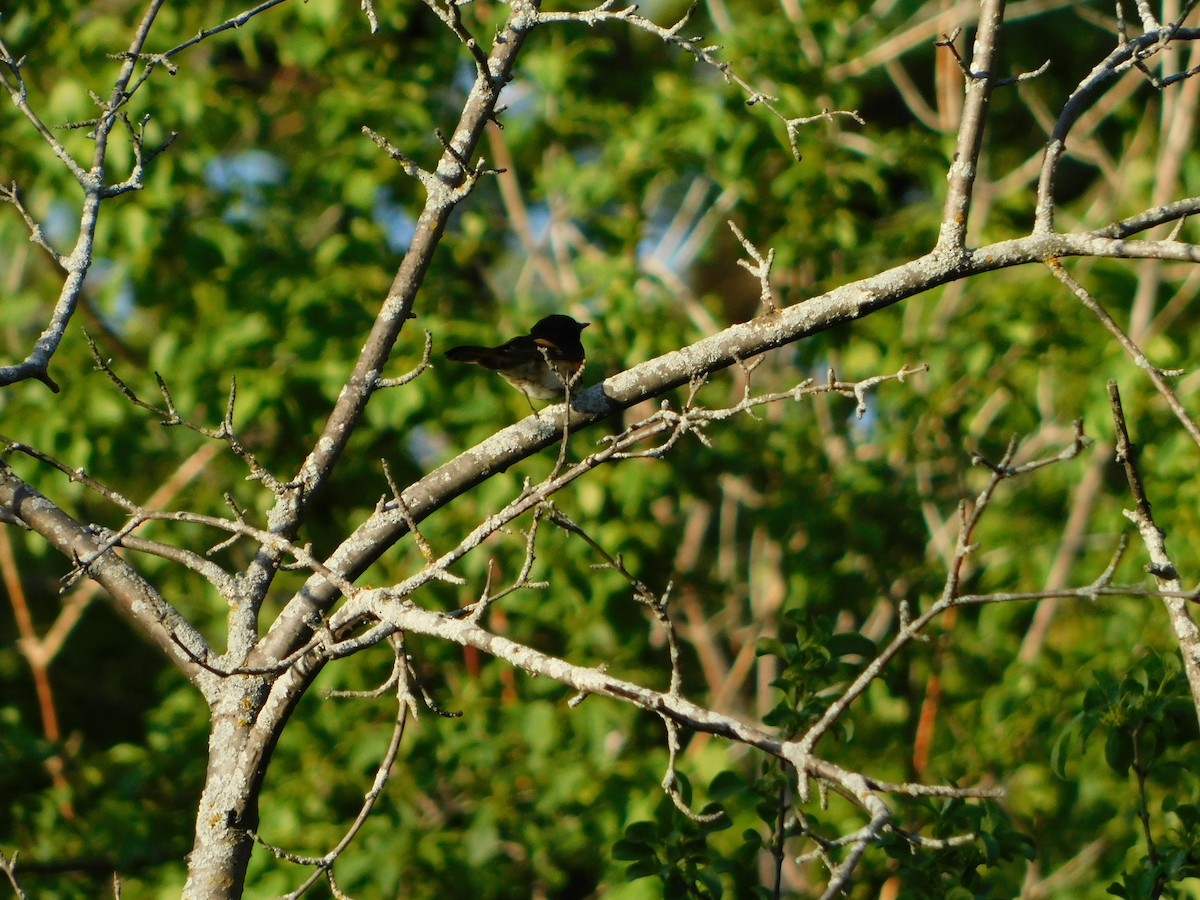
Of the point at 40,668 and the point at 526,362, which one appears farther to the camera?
the point at 40,668

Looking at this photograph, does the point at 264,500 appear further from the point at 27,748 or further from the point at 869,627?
the point at 869,627

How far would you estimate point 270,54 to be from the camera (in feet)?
25.4

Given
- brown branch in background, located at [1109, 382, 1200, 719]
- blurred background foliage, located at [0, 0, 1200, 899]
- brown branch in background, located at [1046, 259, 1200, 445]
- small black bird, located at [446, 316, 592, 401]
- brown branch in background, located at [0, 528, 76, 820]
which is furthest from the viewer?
brown branch in background, located at [0, 528, 76, 820]

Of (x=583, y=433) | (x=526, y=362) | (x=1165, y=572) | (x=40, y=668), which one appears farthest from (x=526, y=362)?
(x=40, y=668)

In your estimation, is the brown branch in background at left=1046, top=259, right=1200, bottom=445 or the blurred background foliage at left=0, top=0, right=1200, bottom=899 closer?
the brown branch in background at left=1046, top=259, right=1200, bottom=445

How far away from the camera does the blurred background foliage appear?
5.22 metres

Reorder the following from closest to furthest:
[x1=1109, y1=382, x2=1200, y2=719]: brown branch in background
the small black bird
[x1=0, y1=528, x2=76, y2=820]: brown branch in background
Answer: [x1=1109, y1=382, x2=1200, y2=719]: brown branch in background → the small black bird → [x1=0, y1=528, x2=76, y2=820]: brown branch in background

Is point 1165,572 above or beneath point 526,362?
beneath

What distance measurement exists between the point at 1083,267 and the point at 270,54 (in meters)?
4.51

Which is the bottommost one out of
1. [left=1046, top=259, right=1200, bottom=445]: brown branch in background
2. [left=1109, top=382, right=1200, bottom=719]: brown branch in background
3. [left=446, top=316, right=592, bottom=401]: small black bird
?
[left=1109, top=382, right=1200, bottom=719]: brown branch in background

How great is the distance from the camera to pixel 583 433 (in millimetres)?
5539

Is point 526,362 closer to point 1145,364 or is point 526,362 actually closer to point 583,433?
point 583,433

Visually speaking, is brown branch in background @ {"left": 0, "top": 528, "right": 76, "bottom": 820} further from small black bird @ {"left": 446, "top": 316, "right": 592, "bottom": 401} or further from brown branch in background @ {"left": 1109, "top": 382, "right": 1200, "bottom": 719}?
brown branch in background @ {"left": 1109, "top": 382, "right": 1200, "bottom": 719}

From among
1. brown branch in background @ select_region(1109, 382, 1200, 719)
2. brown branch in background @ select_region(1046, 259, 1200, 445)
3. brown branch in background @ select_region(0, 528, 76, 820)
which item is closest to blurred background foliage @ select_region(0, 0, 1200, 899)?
brown branch in background @ select_region(0, 528, 76, 820)
